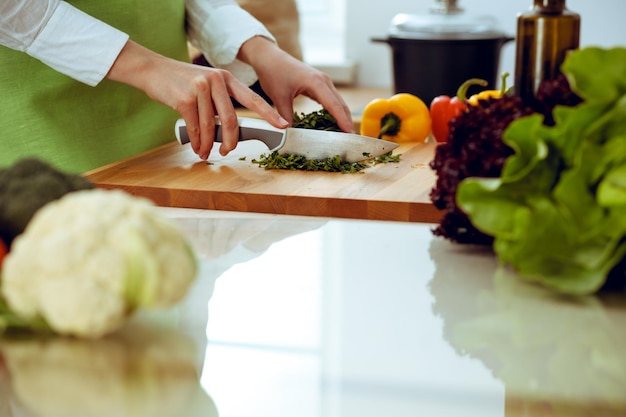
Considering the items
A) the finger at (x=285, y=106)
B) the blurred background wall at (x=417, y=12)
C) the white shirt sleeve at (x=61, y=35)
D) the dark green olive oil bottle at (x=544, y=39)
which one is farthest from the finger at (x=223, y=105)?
→ the blurred background wall at (x=417, y=12)

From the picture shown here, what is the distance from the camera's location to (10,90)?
1619 mm

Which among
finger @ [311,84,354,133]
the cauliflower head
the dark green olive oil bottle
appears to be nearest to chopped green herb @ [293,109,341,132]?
finger @ [311,84,354,133]

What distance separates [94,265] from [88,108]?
114 cm

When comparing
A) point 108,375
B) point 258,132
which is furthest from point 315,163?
point 108,375

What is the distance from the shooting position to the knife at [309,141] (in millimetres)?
1479

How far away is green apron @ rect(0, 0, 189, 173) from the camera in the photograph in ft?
5.34

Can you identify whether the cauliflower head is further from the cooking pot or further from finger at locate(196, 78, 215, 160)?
the cooking pot

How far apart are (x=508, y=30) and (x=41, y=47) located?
74.9 inches

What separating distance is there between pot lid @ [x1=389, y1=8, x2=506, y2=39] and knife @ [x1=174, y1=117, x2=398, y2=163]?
1038 millimetres

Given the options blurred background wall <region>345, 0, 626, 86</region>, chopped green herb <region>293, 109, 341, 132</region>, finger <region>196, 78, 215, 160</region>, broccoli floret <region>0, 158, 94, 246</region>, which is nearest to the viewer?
broccoli floret <region>0, 158, 94, 246</region>

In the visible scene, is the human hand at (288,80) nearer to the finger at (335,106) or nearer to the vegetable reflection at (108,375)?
the finger at (335,106)

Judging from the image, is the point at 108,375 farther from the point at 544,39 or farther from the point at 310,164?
the point at 310,164

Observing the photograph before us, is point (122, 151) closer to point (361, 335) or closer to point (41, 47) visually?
point (41, 47)

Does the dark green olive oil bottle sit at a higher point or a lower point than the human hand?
higher
